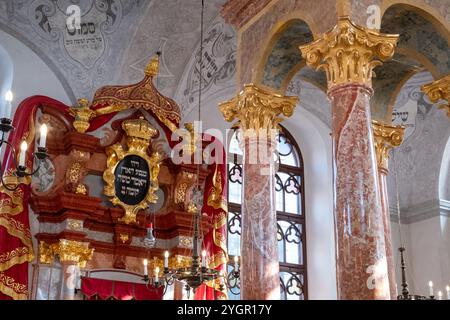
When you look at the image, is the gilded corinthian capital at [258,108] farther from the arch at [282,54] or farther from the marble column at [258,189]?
the arch at [282,54]

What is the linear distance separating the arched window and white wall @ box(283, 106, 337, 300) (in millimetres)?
144

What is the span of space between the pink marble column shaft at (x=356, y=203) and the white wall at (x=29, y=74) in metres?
6.27

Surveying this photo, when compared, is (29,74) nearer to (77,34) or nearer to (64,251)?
(77,34)

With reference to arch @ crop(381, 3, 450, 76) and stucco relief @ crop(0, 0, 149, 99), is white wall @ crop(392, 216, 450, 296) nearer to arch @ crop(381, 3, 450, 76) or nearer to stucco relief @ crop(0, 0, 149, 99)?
arch @ crop(381, 3, 450, 76)

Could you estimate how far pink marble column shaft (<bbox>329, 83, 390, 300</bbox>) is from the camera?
6.32m

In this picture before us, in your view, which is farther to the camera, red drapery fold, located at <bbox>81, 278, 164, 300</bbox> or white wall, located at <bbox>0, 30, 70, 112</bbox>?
white wall, located at <bbox>0, 30, 70, 112</bbox>

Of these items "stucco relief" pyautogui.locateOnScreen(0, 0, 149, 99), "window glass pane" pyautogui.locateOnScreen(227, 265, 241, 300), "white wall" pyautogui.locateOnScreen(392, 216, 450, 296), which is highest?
"stucco relief" pyautogui.locateOnScreen(0, 0, 149, 99)

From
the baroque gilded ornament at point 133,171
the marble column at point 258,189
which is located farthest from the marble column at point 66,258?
the marble column at point 258,189

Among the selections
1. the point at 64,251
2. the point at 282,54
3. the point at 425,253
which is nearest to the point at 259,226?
the point at 282,54

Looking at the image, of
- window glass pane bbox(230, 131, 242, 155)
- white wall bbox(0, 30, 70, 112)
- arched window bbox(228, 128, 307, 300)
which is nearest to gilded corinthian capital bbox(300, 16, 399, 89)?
white wall bbox(0, 30, 70, 112)

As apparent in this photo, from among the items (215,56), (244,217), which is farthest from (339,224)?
(215,56)

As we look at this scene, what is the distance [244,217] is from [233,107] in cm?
155

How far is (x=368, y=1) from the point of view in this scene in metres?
7.47
